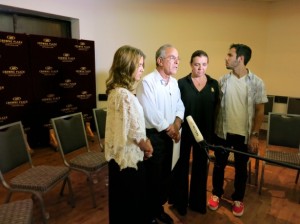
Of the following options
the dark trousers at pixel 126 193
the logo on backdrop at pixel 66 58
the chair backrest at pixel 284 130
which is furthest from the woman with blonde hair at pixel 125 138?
the logo on backdrop at pixel 66 58

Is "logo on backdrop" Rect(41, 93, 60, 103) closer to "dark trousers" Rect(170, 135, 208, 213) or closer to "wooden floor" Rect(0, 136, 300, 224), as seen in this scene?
"wooden floor" Rect(0, 136, 300, 224)

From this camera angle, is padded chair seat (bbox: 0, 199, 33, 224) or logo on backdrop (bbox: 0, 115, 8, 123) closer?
padded chair seat (bbox: 0, 199, 33, 224)

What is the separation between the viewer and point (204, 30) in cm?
471

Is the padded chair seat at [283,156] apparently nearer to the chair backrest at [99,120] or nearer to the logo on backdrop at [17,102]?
the chair backrest at [99,120]

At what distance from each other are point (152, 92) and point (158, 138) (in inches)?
13.5

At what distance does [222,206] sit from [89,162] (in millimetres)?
1342

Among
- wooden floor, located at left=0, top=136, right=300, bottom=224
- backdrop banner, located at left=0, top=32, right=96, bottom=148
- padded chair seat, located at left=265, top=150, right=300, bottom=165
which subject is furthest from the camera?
backdrop banner, located at left=0, top=32, right=96, bottom=148

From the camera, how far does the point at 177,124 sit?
1928 mm

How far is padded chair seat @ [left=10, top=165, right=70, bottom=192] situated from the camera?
6.22 ft

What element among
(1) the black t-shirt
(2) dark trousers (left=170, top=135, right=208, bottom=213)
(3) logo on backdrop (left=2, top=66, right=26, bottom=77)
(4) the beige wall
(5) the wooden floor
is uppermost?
A: (4) the beige wall

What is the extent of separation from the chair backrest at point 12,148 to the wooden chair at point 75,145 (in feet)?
0.94

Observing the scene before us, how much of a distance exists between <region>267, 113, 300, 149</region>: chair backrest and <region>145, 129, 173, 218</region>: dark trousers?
1.42 m

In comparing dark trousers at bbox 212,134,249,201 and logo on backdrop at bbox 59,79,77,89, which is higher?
logo on backdrop at bbox 59,79,77,89

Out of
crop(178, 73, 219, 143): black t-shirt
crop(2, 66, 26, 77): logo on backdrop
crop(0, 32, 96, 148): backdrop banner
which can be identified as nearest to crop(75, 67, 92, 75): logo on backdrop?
crop(0, 32, 96, 148): backdrop banner
